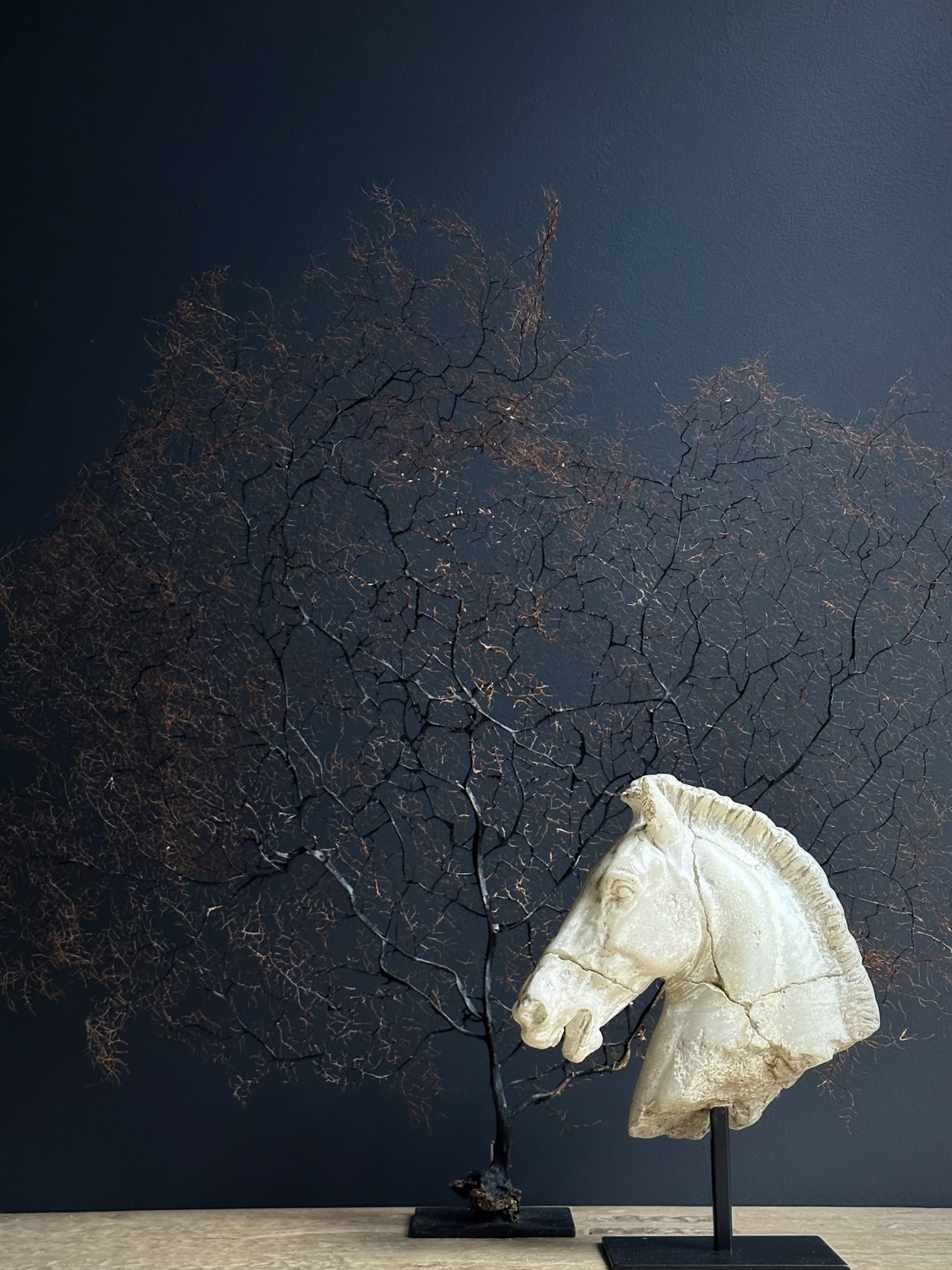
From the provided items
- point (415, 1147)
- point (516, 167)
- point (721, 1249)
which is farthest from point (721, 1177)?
point (516, 167)

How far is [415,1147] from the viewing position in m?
2.11

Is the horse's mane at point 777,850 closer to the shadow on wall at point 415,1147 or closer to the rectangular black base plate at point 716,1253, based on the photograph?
the rectangular black base plate at point 716,1253

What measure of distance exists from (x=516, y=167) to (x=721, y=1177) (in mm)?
1686

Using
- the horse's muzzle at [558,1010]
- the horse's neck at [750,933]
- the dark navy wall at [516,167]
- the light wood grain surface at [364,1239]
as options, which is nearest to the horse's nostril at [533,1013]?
the horse's muzzle at [558,1010]

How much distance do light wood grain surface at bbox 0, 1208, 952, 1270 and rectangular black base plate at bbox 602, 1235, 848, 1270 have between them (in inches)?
1.5

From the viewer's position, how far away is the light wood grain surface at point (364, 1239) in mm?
1725

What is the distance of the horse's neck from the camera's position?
1645mm

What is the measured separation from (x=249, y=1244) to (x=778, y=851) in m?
0.92

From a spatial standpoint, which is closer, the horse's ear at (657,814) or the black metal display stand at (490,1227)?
the horse's ear at (657,814)

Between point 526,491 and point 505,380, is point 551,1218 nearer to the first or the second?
point 526,491

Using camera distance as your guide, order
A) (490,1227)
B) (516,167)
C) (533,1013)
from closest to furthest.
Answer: (533,1013) < (490,1227) < (516,167)

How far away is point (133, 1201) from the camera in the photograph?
83.2 inches

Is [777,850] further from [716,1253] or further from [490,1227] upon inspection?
[490,1227]

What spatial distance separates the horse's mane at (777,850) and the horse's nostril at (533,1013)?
30cm
